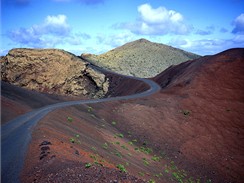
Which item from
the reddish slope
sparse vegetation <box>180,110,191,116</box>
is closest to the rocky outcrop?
the reddish slope

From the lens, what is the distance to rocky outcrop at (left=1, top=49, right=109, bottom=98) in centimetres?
5819

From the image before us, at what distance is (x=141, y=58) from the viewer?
11531cm

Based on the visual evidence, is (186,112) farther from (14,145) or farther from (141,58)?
(141,58)

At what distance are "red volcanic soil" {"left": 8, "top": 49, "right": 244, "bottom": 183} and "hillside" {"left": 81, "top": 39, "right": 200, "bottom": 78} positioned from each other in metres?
49.7

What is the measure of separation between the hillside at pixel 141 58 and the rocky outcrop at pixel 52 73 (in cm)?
3088

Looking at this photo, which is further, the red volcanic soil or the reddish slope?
the reddish slope

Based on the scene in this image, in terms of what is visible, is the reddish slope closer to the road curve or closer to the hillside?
the road curve

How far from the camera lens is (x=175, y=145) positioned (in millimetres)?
29750

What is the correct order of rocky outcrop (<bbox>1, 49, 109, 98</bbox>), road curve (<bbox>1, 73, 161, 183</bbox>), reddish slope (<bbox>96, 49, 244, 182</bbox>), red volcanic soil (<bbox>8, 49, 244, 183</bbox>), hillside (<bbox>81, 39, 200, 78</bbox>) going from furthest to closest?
hillside (<bbox>81, 39, 200, 78</bbox>) < rocky outcrop (<bbox>1, 49, 109, 98</bbox>) < reddish slope (<bbox>96, 49, 244, 182</bbox>) < red volcanic soil (<bbox>8, 49, 244, 183</bbox>) < road curve (<bbox>1, 73, 161, 183</bbox>)

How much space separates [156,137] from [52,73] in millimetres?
37166

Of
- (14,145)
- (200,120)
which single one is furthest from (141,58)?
(14,145)

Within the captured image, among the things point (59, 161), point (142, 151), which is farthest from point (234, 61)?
point (59, 161)

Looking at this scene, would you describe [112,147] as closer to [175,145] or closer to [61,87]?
[175,145]

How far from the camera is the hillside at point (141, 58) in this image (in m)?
98.7
